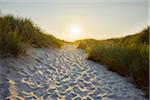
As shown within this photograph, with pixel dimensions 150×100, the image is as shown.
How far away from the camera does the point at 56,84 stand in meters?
3.46

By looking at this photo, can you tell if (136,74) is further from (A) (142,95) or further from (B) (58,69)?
(B) (58,69)

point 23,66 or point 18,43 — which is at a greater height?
point 18,43

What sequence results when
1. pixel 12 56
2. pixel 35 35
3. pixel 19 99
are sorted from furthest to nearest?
1. pixel 35 35
2. pixel 12 56
3. pixel 19 99

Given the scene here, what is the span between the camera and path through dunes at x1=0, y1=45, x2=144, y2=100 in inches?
116

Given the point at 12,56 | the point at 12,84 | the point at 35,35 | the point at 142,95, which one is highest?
the point at 35,35

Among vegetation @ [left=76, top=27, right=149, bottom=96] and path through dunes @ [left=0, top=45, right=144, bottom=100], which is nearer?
path through dunes @ [left=0, top=45, right=144, bottom=100]

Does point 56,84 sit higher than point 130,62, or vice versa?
point 130,62

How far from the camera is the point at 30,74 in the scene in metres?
3.64

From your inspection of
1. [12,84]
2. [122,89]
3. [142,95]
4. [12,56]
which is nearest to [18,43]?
[12,56]

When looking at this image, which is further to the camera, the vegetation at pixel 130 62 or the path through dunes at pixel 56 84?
the vegetation at pixel 130 62

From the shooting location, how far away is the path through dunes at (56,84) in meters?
2.94

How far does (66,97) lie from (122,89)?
1.04 m

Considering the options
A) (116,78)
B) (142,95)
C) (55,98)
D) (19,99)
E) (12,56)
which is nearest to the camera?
(19,99)

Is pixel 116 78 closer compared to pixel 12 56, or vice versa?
pixel 12 56
